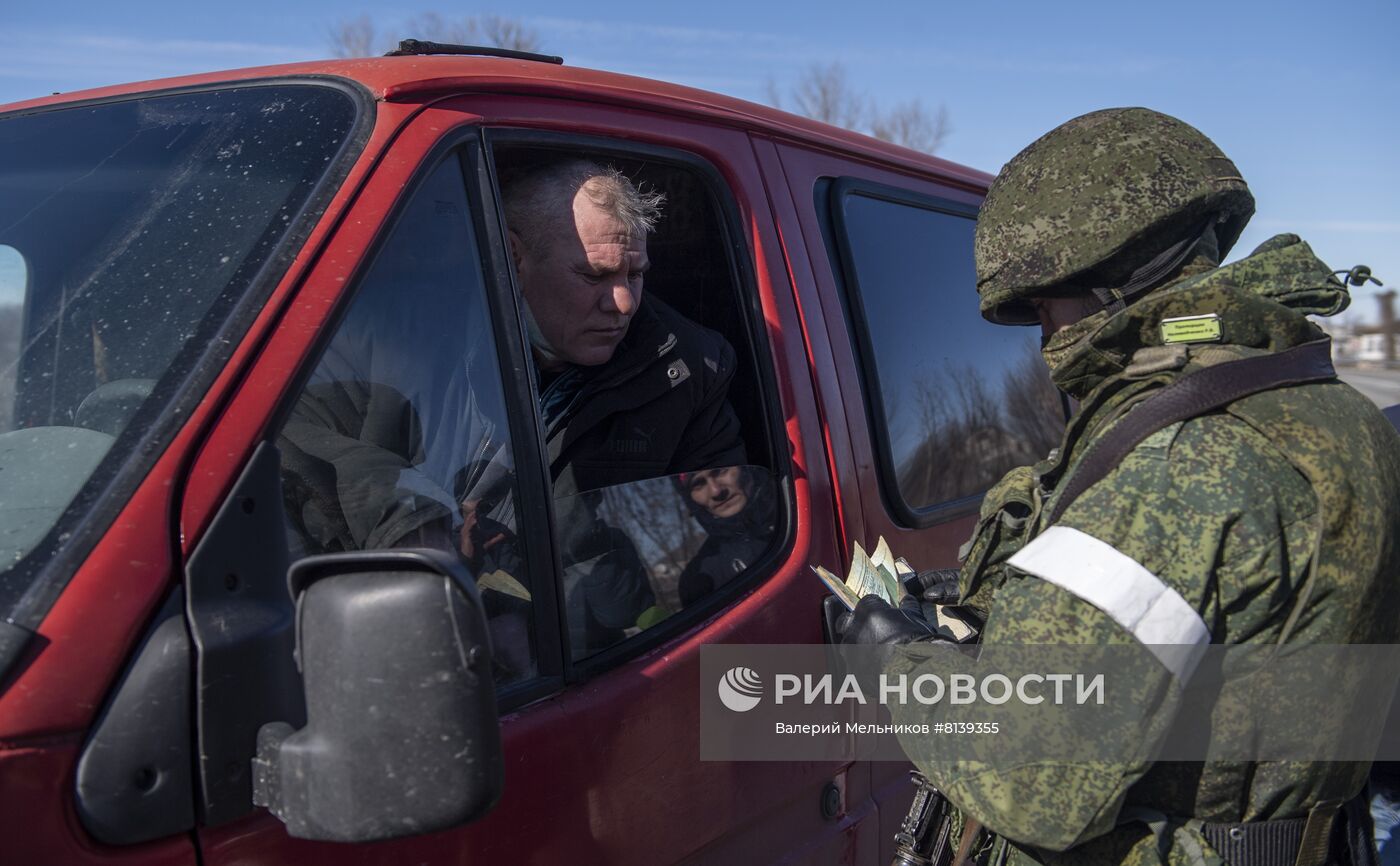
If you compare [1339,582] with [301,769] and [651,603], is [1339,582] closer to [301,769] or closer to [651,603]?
[651,603]

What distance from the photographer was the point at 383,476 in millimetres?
1615

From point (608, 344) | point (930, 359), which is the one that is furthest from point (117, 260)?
point (930, 359)

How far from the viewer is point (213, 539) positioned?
3.99 feet

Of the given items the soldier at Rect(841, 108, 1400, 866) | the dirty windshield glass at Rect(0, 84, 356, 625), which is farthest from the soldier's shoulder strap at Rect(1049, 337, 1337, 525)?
the dirty windshield glass at Rect(0, 84, 356, 625)

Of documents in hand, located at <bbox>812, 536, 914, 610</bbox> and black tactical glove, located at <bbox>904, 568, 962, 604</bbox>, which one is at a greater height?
documents in hand, located at <bbox>812, 536, 914, 610</bbox>

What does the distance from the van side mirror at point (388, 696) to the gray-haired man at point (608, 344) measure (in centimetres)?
111

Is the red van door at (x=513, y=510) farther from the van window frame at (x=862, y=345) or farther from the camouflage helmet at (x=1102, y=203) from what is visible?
the camouflage helmet at (x=1102, y=203)

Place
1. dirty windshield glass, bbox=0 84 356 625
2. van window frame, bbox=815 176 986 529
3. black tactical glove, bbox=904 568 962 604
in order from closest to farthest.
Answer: dirty windshield glass, bbox=0 84 356 625
black tactical glove, bbox=904 568 962 604
van window frame, bbox=815 176 986 529

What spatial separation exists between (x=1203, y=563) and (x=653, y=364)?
122cm

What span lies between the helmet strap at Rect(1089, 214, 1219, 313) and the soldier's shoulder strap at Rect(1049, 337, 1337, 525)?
23 cm

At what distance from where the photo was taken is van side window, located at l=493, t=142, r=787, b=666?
2082mm

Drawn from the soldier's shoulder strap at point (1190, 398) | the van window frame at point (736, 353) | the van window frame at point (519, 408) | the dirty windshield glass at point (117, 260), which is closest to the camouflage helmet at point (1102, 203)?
the soldier's shoulder strap at point (1190, 398)

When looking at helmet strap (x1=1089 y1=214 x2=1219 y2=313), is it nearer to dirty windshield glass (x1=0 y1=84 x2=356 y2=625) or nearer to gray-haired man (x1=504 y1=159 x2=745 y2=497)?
gray-haired man (x1=504 y1=159 x2=745 y2=497)

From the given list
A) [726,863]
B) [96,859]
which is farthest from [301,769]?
[726,863]
